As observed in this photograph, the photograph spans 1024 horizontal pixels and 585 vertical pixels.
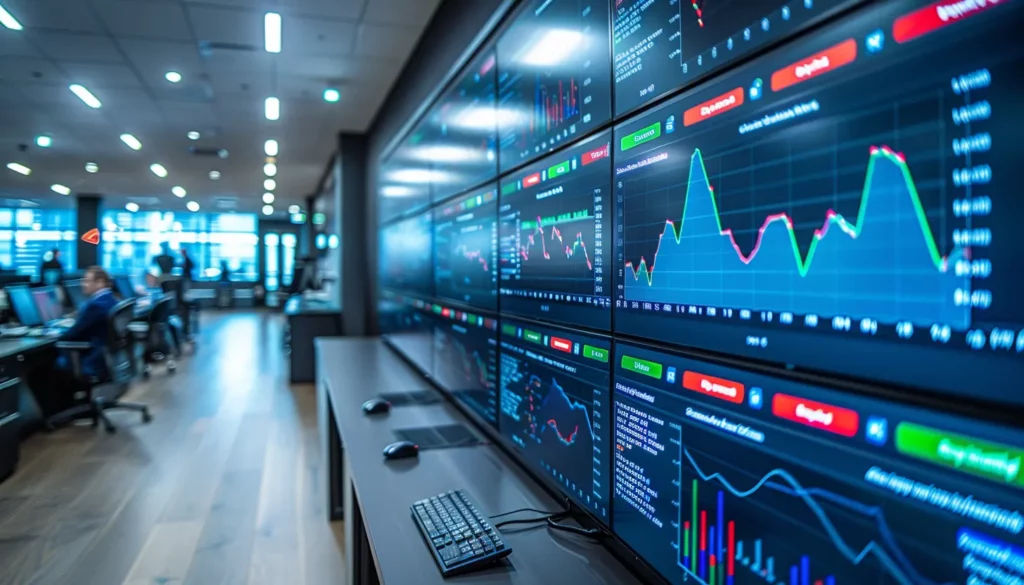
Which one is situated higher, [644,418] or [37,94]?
[37,94]

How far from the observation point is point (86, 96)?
5.06 meters

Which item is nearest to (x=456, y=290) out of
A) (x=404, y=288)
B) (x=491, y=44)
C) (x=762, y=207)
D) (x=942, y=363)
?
(x=491, y=44)

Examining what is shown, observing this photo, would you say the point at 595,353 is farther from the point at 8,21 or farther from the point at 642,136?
the point at 8,21

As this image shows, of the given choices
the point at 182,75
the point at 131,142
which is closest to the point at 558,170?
the point at 182,75

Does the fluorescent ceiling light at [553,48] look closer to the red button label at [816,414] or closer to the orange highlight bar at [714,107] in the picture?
the orange highlight bar at [714,107]

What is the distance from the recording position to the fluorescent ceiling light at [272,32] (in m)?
3.55

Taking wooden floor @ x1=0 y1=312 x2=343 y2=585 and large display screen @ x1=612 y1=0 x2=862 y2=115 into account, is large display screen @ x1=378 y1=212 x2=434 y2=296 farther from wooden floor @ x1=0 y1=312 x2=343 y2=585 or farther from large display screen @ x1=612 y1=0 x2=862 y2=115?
large display screen @ x1=612 y1=0 x2=862 y2=115

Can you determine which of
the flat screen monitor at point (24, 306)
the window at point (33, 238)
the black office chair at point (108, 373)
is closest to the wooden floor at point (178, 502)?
the black office chair at point (108, 373)

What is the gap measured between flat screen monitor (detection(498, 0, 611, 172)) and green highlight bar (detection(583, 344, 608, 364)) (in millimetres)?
543

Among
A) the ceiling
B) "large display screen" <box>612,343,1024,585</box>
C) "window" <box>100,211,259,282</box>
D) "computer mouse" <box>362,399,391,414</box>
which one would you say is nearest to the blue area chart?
"large display screen" <box>612,343,1024,585</box>

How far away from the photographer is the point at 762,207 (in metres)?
0.87

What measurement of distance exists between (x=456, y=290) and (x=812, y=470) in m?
1.93

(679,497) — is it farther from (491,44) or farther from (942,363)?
(491,44)

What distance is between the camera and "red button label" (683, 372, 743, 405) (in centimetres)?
93
